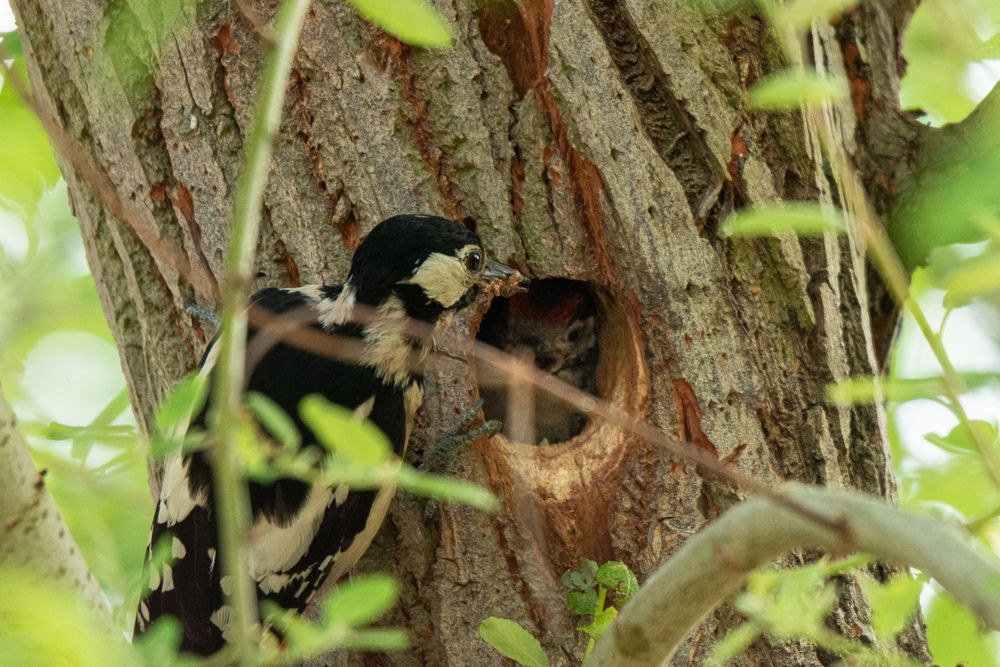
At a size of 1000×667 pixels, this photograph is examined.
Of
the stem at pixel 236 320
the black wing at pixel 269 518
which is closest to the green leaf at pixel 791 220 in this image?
the stem at pixel 236 320

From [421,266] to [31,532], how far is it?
132 cm

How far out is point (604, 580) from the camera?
7.45 feet

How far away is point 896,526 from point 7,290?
3373mm

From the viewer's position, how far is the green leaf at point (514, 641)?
1943mm

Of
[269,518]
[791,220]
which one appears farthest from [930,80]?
[791,220]

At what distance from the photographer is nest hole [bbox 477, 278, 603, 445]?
2953 millimetres

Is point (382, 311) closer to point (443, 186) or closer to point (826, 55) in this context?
point (443, 186)

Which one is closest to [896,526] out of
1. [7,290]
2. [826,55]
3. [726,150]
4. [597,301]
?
[726,150]

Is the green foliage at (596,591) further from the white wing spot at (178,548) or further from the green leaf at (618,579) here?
the white wing spot at (178,548)

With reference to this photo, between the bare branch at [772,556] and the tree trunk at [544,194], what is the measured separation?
86 cm

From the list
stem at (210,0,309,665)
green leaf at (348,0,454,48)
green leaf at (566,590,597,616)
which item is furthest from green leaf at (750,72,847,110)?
green leaf at (566,590,597,616)

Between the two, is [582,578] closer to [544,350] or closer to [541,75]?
[541,75]

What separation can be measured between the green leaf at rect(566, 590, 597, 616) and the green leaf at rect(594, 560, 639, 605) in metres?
0.03

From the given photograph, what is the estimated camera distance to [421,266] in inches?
102
